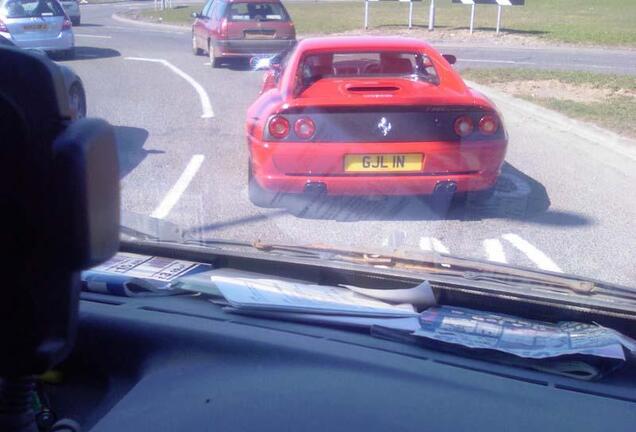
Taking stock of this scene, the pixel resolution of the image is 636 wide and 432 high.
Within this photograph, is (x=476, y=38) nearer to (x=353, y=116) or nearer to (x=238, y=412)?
(x=353, y=116)

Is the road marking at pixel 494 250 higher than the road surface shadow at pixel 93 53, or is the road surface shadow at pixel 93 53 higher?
the road marking at pixel 494 250

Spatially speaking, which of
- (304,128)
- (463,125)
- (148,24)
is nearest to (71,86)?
(304,128)

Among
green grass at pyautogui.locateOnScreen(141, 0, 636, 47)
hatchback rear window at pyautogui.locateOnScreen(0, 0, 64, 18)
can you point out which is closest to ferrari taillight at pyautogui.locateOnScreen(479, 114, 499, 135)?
hatchback rear window at pyautogui.locateOnScreen(0, 0, 64, 18)

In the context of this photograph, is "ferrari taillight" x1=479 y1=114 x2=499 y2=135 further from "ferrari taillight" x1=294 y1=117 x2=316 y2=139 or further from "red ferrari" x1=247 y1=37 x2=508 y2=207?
"ferrari taillight" x1=294 y1=117 x2=316 y2=139

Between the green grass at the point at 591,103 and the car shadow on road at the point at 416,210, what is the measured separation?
12.2 feet

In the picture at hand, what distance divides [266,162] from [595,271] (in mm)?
2508

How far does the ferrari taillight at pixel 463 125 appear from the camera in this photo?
6898 millimetres

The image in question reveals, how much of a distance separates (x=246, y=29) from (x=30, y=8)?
4315 mm

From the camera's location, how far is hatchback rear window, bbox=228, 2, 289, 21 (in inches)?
760

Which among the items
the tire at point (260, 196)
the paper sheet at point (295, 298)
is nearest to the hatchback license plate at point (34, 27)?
the tire at point (260, 196)

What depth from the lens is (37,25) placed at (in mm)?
18672

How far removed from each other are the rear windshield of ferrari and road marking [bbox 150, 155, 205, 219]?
1.47 metres

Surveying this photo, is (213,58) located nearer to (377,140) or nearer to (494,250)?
(377,140)

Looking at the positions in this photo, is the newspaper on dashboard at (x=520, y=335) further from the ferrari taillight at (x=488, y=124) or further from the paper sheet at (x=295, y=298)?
the ferrari taillight at (x=488, y=124)
